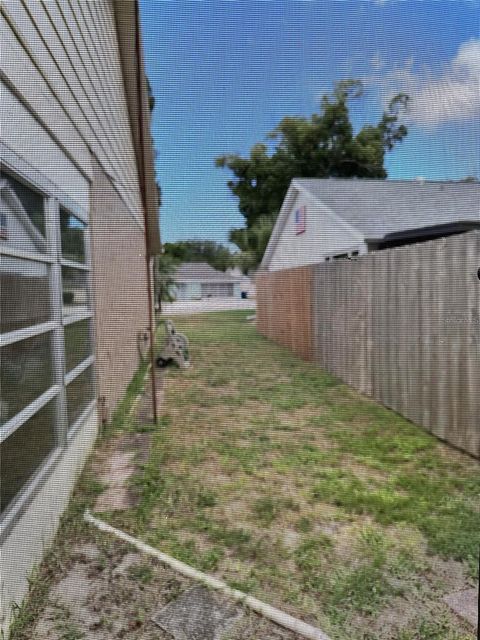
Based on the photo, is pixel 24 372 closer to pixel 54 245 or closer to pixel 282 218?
pixel 54 245

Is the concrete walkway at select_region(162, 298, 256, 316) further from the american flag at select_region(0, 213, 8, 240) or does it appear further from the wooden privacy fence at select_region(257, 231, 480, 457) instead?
the american flag at select_region(0, 213, 8, 240)

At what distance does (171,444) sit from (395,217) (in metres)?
1.67

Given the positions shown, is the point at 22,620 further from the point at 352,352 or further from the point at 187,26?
the point at 352,352

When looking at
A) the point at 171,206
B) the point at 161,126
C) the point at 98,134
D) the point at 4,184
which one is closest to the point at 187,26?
the point at 161,126

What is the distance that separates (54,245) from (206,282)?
2.20 ft

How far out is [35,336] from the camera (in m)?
1.44

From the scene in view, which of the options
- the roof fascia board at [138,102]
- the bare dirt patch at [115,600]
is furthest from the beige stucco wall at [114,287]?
the bare dirt patch at [115,600]

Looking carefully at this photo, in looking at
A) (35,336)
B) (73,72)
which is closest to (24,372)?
(35,336)

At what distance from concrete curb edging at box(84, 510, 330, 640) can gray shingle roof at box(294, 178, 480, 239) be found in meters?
1.16

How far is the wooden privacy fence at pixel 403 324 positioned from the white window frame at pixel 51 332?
89cm

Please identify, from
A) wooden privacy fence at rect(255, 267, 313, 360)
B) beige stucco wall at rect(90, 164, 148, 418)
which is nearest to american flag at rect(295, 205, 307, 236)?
wooden privacy fence at rect(255, 267, 313, 360)

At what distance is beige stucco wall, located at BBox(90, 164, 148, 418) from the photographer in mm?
2625

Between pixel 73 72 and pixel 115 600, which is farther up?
pixel 73 72

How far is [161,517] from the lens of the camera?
157 centimetres
